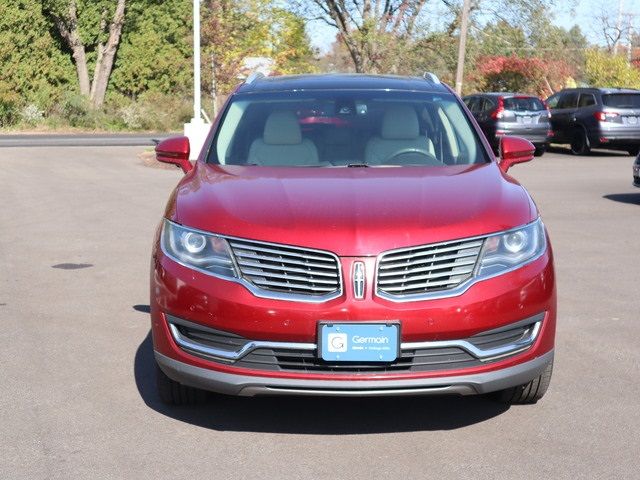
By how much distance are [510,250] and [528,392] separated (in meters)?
0.87

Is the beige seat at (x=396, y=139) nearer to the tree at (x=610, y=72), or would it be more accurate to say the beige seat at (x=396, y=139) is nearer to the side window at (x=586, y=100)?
the side window at (x=586, y=100)

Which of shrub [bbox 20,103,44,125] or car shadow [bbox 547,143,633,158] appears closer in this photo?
car shadow [bbox 547,143,633,158]

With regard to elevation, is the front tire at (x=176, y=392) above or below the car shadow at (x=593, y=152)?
above

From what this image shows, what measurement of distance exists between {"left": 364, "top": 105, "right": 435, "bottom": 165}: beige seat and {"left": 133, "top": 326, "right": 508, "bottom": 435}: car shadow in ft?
4.56

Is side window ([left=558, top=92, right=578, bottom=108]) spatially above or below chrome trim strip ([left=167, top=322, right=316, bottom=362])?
below

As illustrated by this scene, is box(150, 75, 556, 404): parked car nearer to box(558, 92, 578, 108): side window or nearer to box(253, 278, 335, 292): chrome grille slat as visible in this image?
box(253, 278, 335, 292): chrome grille slat

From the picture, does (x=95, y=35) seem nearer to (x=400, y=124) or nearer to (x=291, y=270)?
(x=400, y=124)

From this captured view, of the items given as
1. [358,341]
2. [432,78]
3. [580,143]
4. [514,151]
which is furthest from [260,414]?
[580,143]

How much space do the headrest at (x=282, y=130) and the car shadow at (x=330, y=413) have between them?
149 centimetres

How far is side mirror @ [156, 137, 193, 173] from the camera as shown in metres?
6.74

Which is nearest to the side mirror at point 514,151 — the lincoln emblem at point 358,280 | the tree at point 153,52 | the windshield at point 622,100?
the lincoln emblem at point 358,280

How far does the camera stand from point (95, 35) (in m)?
44.7

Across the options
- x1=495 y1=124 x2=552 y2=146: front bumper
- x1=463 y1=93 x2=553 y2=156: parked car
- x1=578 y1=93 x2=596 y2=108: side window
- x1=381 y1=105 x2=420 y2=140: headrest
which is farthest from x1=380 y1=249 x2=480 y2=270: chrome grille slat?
x1=578 y1=93 x2=596 y2=108: side window

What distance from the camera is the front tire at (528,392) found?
5539mm
